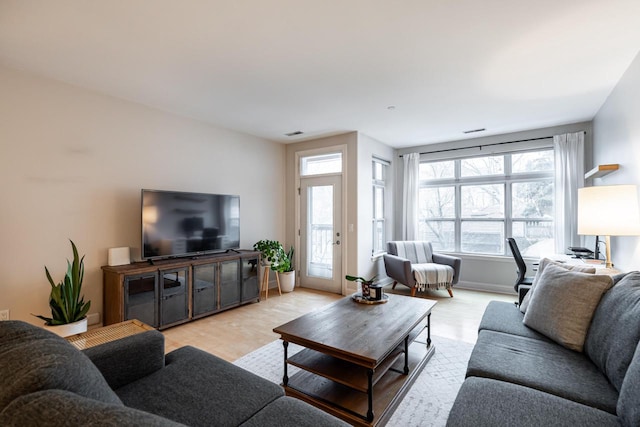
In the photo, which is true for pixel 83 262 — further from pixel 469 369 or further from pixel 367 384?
pixel 469 369

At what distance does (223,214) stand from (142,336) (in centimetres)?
264

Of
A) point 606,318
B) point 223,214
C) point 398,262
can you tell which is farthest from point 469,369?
point 223,214

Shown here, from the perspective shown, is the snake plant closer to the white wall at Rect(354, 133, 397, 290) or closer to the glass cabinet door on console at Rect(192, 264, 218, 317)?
the glass cabinet door on console at Rect(192, 264, 218, 317)

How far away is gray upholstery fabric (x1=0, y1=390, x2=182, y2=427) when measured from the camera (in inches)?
22.7

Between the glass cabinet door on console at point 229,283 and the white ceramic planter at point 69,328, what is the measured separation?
4.91 feet

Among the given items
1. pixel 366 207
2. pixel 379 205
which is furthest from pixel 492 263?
pixel 366 207

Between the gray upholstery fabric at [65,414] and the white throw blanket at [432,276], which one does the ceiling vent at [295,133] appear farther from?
the gray upholstery fabric at [65,414]

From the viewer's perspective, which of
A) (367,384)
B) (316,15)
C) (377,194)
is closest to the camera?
(367,384)

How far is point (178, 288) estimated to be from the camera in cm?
342

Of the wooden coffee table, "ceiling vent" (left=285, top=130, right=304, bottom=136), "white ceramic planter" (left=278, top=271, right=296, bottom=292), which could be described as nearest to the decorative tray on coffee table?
the wooden coffee table

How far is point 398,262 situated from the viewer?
4.67m

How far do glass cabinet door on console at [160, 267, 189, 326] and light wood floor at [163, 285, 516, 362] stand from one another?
13 centimetres

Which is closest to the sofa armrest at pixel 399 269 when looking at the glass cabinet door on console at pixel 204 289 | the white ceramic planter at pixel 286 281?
the white ceramic planter at pixel 286 281

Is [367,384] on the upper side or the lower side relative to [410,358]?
upper
